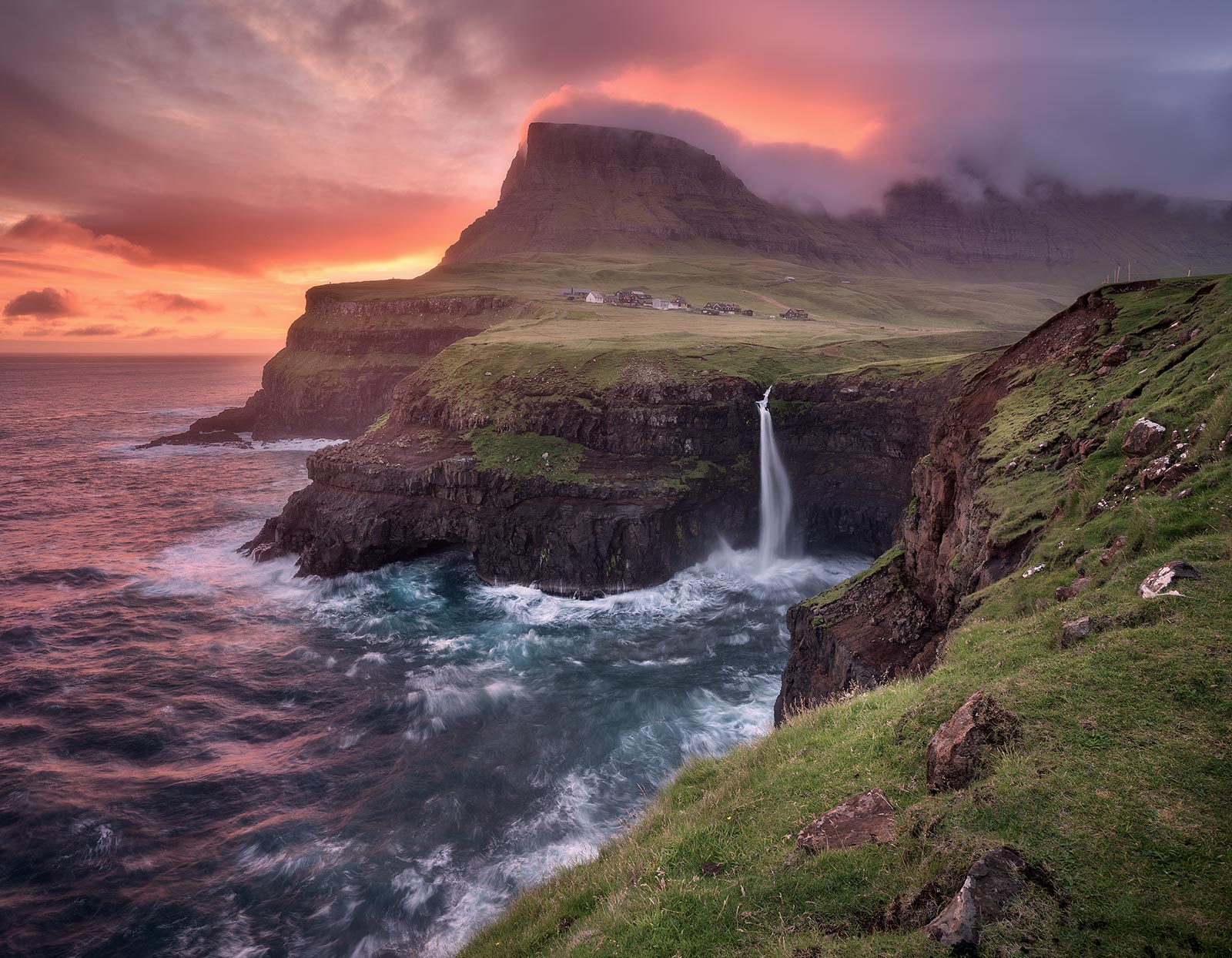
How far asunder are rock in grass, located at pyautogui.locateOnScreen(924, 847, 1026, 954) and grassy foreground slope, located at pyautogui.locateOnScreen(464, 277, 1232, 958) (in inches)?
5.8

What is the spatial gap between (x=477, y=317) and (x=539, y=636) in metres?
82.6

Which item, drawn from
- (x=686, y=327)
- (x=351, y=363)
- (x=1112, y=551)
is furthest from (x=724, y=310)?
(x=1112, y=551)

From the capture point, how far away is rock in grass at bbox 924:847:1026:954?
663 cm

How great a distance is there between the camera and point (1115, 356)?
74.0 ft

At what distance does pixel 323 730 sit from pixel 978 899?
A: 33.2 m

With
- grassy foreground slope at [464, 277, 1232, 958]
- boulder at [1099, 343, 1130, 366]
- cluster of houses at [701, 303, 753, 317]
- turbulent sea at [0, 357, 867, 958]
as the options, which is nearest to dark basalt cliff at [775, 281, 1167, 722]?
boulder at [1099, 343, 1130, 366]

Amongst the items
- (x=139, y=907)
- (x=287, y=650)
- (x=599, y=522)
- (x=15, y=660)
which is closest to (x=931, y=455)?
(x=599, y=522)

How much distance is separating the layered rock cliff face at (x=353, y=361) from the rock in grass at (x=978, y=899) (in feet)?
354

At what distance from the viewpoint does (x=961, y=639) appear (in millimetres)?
14195

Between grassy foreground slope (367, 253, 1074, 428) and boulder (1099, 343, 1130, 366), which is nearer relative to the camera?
boulder (1099, 343, 1130, 366)

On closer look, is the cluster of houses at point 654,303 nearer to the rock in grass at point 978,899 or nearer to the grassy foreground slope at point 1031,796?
the grassy foreground slope at point 1031,796

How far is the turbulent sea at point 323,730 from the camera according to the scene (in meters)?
22.2

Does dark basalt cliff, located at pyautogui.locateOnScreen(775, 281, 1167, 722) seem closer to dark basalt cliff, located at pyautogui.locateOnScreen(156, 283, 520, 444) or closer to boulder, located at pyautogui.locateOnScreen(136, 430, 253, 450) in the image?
dark basalt cliff, located at pyautogui.locateOnScreen(156, 283, 520, 444)

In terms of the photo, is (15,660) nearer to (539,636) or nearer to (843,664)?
(539,636)
